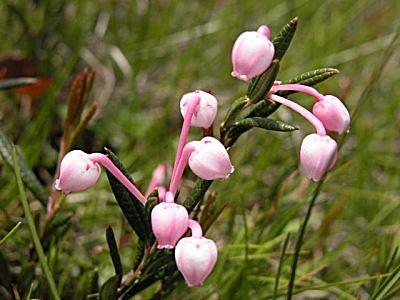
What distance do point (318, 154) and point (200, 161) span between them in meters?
0.15

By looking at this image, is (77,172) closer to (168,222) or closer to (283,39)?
(168,222)

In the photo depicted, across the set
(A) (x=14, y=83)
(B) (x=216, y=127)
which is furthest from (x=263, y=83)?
(B) (x=216, y=127)

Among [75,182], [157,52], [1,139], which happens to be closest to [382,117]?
[157,52]

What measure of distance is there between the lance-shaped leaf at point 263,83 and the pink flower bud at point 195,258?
0.73ft

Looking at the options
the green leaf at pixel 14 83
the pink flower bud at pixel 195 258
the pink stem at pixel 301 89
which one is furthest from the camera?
the green leaf at pixel 14 83

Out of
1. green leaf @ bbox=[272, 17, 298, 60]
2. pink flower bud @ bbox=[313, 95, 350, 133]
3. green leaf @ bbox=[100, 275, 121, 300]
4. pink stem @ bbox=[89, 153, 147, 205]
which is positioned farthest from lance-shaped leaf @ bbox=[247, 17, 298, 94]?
green leaf @ bbox=[100, 275, 121, 300]

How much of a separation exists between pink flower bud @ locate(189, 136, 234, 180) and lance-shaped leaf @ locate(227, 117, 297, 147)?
4.7 inches

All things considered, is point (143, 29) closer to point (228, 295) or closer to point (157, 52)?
point (157, 52)

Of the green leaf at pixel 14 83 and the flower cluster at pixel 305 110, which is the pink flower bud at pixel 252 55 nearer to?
the flower cluster at pixel 305 110

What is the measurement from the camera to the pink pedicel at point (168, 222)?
30.7 inches

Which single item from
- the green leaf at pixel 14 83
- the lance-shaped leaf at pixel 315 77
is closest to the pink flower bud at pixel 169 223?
the lance-shaped leaf at pixel 315 77

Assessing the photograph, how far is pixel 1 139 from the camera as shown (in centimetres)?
110

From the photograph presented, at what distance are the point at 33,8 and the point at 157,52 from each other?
0.39 m

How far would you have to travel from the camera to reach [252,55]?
2.75ft
